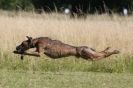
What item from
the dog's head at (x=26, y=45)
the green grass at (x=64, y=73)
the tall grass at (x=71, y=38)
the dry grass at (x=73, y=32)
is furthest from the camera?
the dry grass at (x=73, y=32)

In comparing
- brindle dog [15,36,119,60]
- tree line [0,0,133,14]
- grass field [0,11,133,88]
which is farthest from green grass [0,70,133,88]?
tree line [0,0,133,14]

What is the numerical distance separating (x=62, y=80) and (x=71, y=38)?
3.87m

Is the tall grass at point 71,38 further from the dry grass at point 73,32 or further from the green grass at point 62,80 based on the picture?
the green grass at point 62,80

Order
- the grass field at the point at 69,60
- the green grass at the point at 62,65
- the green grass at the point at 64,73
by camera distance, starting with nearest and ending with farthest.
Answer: the green grass at the point at 64,73 → the grass field at the point at 69,60 → the green grass at the point at 62,65

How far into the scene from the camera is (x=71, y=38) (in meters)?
12.6

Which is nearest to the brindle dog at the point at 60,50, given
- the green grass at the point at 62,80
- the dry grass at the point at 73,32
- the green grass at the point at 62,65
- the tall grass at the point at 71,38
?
the green grass at the point at 62,80

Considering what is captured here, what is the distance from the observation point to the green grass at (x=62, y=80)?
326 inches

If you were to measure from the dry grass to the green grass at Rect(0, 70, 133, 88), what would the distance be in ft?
7.12

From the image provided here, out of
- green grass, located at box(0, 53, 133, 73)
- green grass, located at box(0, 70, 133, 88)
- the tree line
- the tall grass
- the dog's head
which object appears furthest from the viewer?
the tree line

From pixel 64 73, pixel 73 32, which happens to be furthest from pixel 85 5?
pixel 64 73

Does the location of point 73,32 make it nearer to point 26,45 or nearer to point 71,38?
point 71,38

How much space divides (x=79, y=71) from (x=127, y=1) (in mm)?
20965

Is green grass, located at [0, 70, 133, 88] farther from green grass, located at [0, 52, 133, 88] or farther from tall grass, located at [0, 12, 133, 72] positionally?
tall grass, located at [0, 12, 133, 72]

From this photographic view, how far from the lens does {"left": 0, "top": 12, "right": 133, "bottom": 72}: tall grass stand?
10.7 m
